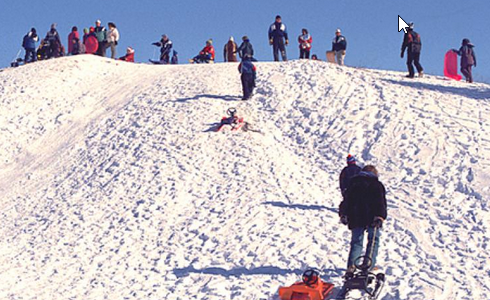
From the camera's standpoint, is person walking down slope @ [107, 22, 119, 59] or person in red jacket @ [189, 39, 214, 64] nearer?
person walking down slope @ [107, 22, 119, 59]

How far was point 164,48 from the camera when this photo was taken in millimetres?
30172

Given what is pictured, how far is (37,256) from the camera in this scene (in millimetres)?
12172

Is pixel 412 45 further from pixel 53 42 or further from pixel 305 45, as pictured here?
pixel 53 42

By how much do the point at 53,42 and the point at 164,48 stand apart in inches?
180

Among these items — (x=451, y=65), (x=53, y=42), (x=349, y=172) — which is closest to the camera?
(x=349, y=172)

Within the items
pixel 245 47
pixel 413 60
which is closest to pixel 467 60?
pixel 413 60

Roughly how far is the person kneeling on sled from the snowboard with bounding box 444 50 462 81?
23.7ft

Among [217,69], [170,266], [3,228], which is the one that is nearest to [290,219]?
[170,266]

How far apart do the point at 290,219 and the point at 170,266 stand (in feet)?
7.90

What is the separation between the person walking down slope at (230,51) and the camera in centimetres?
2820

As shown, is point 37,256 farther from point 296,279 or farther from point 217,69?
point 217,69

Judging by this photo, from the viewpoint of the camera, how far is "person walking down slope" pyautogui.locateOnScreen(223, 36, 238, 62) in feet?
92.5

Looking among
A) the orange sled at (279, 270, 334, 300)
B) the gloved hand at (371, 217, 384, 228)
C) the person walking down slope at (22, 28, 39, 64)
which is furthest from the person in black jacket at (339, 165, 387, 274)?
the person walking down slope at (22, 28, 39, 64)

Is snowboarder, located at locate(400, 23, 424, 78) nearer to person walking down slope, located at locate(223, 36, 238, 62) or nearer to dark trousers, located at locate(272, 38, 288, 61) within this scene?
dark trousers, located at locate(272, 38, 288, 61)
